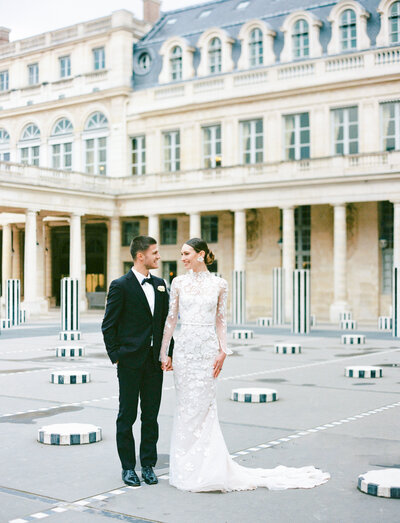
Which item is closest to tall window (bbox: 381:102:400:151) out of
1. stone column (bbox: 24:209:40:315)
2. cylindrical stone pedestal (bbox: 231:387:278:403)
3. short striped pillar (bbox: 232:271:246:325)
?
short striped pillar (bbox: 232:271:246:325)

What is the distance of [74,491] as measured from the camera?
7.14m

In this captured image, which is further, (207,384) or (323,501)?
(207,384)

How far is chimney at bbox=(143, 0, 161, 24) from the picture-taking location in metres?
52.2

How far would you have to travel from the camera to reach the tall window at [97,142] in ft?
158

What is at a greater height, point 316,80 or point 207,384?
point 316,80

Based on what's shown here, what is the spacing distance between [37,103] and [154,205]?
11407 mm

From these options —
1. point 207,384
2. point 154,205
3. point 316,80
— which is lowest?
point 207,384

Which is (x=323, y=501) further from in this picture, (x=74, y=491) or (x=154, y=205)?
(x=154, y=205)

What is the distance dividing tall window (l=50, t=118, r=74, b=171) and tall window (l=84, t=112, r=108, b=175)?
1.44m

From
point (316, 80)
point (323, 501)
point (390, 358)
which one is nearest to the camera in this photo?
point (323, 501)

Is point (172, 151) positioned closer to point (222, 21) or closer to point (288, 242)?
point (222, 21)

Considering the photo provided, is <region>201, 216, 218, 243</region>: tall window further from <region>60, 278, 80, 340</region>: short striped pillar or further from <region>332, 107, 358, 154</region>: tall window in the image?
<region>60, 278, 80, 340</region>: short striped pillar

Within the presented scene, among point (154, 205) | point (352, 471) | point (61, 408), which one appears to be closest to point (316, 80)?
point (154, 205)

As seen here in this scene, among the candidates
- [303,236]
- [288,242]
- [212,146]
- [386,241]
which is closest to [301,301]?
[288,242]
